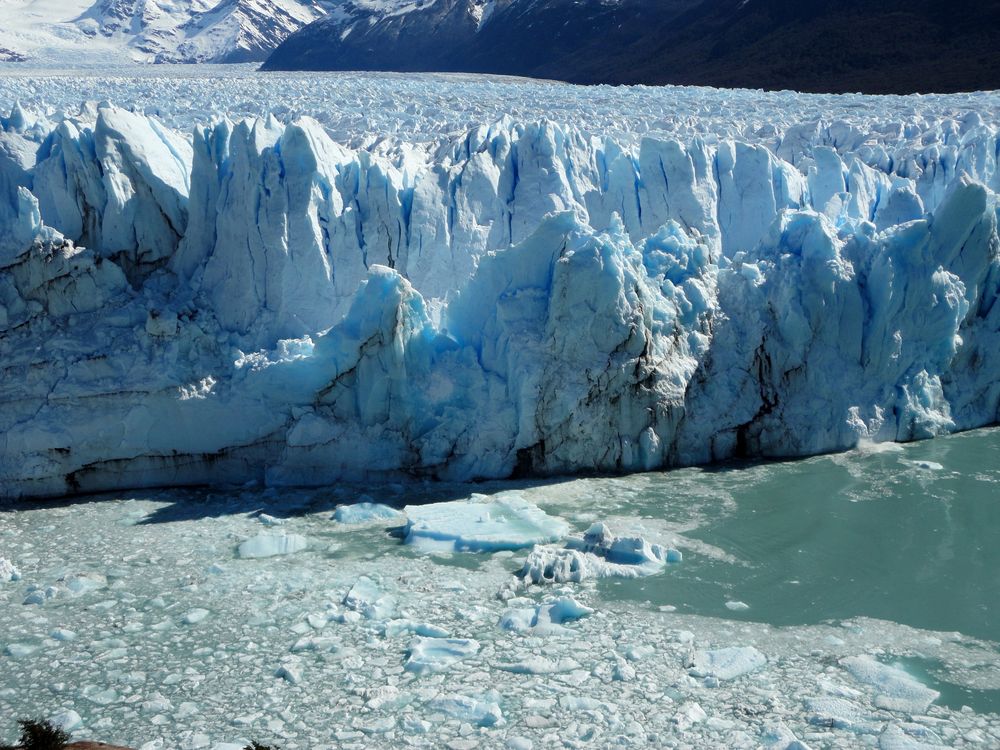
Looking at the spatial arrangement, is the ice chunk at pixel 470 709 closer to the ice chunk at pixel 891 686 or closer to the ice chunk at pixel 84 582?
the ice chunk at pixel 891 686

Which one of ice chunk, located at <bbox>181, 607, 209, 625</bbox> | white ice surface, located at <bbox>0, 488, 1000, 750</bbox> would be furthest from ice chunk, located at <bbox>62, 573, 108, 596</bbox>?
ice chunk, located at <bbox>181, 607, 209, 625</bbox>

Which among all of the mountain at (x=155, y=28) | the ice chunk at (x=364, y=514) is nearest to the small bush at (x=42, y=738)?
the ice chunk at (x=364, y=514)

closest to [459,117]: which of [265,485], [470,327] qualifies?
[470,327]

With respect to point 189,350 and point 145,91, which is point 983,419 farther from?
point 145,91

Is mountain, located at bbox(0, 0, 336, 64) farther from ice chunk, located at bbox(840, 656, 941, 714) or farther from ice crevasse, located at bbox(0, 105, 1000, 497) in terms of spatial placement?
ice chunk, located at bbox(840, 656, 941, 714)

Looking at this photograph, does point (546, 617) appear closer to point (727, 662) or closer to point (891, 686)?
point (727, 662)

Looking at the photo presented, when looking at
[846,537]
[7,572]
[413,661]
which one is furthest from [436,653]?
[846,537]
